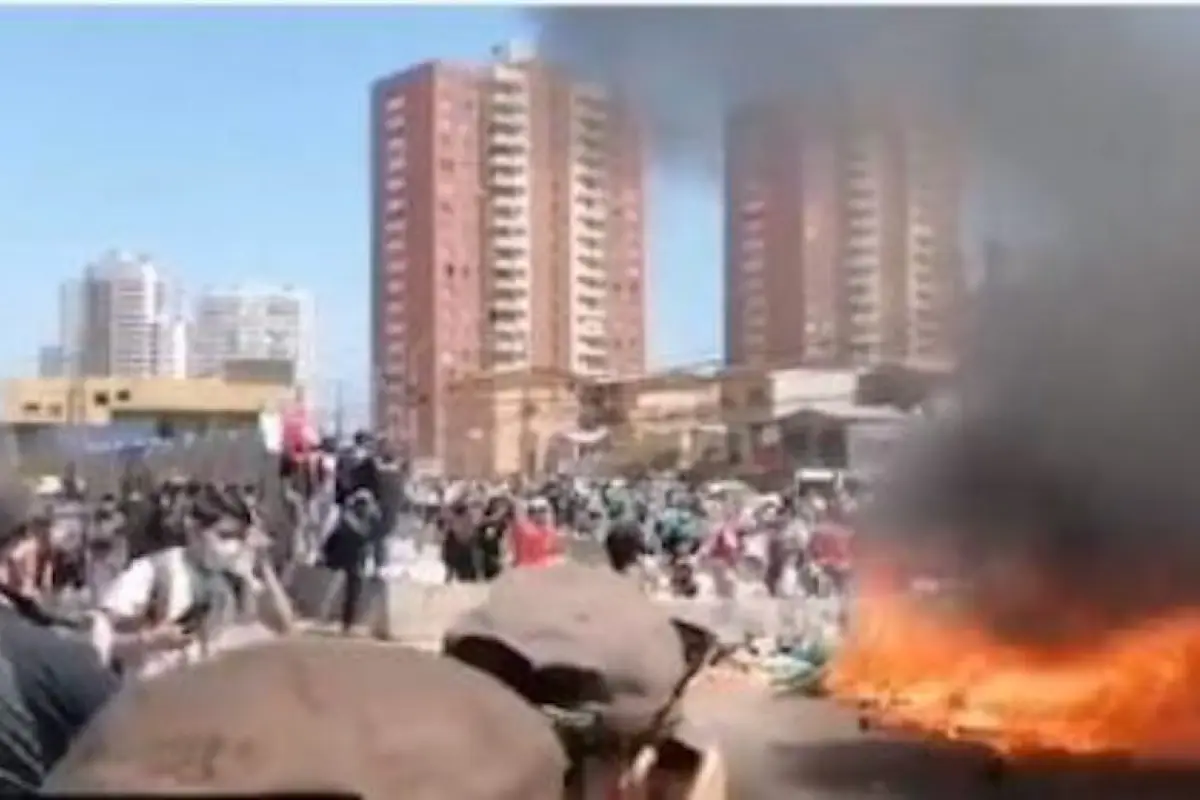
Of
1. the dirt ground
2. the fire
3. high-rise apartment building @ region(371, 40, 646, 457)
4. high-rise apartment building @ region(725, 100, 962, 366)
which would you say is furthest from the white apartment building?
the fire

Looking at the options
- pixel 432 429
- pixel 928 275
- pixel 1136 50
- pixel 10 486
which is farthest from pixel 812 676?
pixel 10 486

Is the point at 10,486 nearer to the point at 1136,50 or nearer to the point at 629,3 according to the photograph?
the point at 629,3

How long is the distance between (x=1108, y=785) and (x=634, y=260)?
1238mm

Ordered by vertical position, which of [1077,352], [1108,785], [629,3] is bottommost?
[1108,785]

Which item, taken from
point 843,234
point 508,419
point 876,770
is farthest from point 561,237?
point 876,770

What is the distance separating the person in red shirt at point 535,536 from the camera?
2322 mm

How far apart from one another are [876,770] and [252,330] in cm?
118

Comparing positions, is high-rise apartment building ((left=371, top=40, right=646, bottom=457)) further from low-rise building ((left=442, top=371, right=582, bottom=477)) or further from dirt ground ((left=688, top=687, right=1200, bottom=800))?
dirt ground ((left=688, top=687, right=1200, bottom=800))

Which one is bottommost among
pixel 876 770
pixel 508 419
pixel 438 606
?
pixel 876 770

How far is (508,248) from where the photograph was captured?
2414 millimetres

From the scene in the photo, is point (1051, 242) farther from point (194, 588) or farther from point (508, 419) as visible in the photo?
point (194, 588)

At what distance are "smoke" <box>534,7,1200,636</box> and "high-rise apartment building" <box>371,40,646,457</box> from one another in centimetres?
8

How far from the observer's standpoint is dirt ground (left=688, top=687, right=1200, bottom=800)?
103 inches

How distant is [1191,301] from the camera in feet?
11.0
